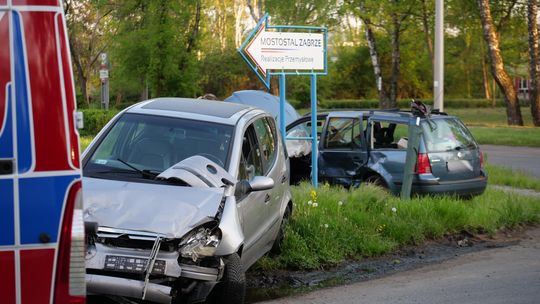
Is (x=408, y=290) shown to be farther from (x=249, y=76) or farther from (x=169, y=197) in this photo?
(x=249, y=76)

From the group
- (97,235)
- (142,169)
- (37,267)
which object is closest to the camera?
(37,267)

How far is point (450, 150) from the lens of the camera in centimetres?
1183

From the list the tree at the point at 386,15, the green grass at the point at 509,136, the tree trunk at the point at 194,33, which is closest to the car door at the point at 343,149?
the green grass at the point at 509,136

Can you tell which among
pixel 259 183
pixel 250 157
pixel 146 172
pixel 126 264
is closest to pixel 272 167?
pixel 250 157

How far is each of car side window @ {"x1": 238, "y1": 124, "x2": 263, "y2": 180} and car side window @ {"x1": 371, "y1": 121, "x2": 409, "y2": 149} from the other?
4696 mm

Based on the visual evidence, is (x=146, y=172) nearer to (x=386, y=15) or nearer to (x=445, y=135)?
(x=445, y=135)

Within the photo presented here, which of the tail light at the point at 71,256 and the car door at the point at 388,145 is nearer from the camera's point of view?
the tail light at the point at 71,256

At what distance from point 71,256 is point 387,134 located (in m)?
9.10

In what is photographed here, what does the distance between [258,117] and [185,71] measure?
85.1 ft

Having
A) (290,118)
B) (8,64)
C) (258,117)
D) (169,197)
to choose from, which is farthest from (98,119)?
(8,64)

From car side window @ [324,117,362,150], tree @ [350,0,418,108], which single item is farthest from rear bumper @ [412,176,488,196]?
tree @ [350,0,418,108]

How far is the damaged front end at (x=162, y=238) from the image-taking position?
5.72 m

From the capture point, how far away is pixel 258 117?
837cm

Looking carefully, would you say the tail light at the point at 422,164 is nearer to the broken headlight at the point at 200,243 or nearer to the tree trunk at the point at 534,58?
the broken headlight at the point at 200,243
